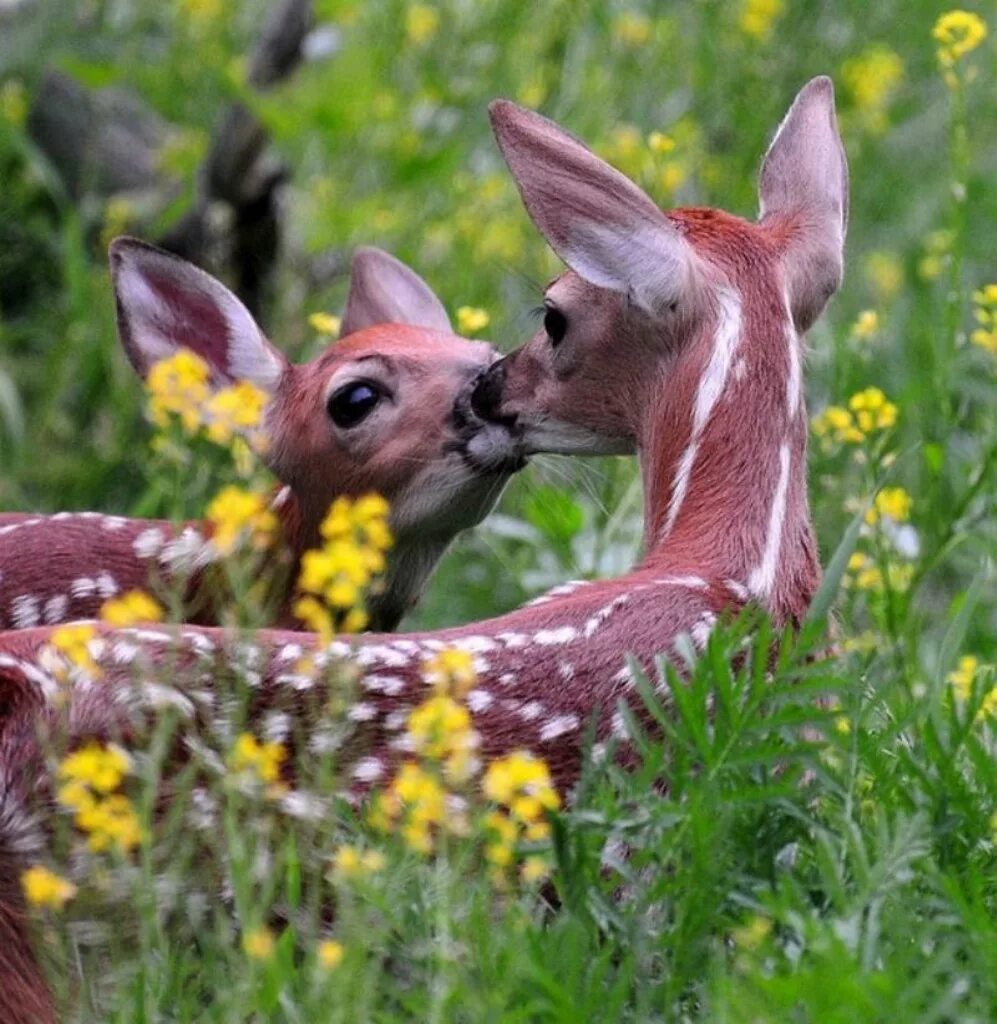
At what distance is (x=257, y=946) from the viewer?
2818mm

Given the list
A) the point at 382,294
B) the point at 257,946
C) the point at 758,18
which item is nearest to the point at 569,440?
the point at 382,294

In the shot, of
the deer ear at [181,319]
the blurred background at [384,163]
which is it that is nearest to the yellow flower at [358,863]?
the deer ear at [181,319]

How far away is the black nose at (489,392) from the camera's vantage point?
474cm

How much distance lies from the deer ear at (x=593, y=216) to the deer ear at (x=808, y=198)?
0.86ft

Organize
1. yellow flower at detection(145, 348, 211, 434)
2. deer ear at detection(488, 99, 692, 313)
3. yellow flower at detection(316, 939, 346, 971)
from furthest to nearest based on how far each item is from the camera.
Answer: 1. deer ear at detection(488, 99, 692, 313)
2. yellow flower at detection(145, 348, 211, 434)
3. yellow flower at detection(316, 939, 346, 971)

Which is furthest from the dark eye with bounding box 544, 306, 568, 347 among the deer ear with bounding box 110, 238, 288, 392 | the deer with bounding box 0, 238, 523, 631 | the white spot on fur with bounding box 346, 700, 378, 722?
the white spot on fur with bounding box 346, 700, 378, 722

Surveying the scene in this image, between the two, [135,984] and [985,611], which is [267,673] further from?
[985,611]

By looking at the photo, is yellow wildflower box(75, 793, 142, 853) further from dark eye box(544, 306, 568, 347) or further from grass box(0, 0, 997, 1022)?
dark eye box(544, 306, 568, 347)

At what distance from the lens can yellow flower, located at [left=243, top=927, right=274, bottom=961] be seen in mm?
2820

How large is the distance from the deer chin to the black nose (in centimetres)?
9

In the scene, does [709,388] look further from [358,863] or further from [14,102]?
[14,102]

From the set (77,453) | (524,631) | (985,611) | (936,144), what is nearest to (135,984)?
(524,631)

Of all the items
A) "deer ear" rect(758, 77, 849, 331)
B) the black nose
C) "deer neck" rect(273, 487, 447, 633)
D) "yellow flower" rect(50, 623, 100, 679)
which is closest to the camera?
"yellow flower" rect(50, 623, 100, 679)

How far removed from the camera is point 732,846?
3270 mm
